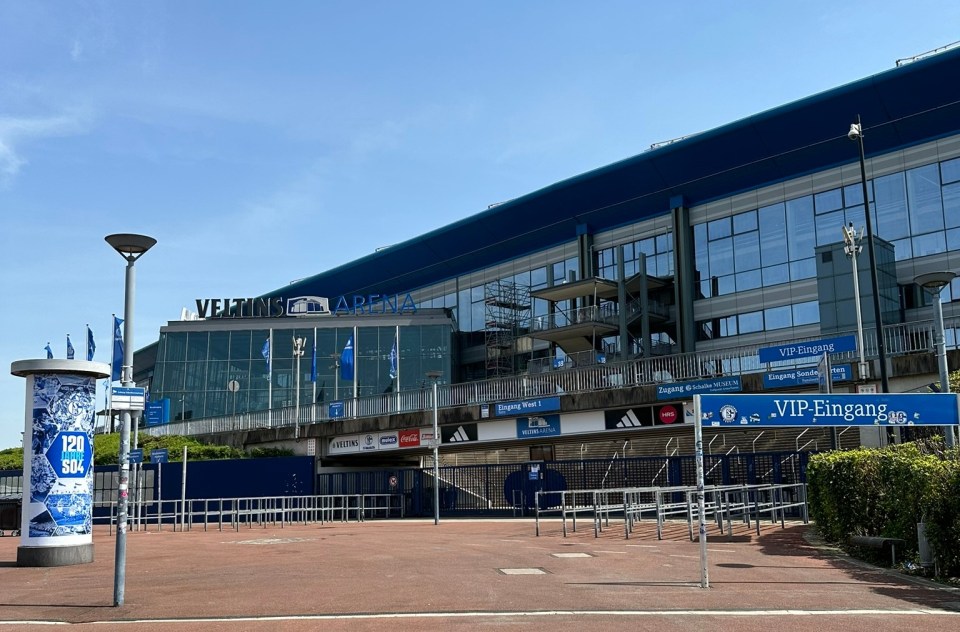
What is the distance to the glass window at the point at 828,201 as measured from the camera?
41.5m

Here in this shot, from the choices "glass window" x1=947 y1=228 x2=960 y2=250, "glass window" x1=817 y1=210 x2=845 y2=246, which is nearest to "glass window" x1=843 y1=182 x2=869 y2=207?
"glass window" x1=817 y1=210 x2=845 y2=246

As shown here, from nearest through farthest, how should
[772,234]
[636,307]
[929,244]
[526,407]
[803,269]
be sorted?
[526,407]
[929,244]
[803,269]
[772,234]
[636,307]

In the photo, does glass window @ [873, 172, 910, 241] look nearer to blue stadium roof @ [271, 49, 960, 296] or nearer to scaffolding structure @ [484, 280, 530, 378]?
blue stadium roof @ [271, 49, 960, 296]

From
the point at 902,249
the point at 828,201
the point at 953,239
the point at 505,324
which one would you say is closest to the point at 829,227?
the point at 828,201

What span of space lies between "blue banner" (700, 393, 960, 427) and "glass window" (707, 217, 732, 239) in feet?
107

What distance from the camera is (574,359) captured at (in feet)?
157

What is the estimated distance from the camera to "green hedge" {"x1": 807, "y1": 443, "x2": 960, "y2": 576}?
38.5 feet

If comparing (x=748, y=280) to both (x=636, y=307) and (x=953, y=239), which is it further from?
(x=953, y=239)

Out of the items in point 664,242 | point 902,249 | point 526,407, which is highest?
point 664,242

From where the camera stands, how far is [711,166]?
4519 centimetres

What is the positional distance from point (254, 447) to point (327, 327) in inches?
699

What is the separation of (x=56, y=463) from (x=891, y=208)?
3529 centimetres

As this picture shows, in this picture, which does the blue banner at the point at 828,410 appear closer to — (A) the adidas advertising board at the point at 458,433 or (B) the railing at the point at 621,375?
(B) the railing at the point at 621,375

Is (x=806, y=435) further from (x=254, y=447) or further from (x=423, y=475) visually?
(x=254, y=447)
